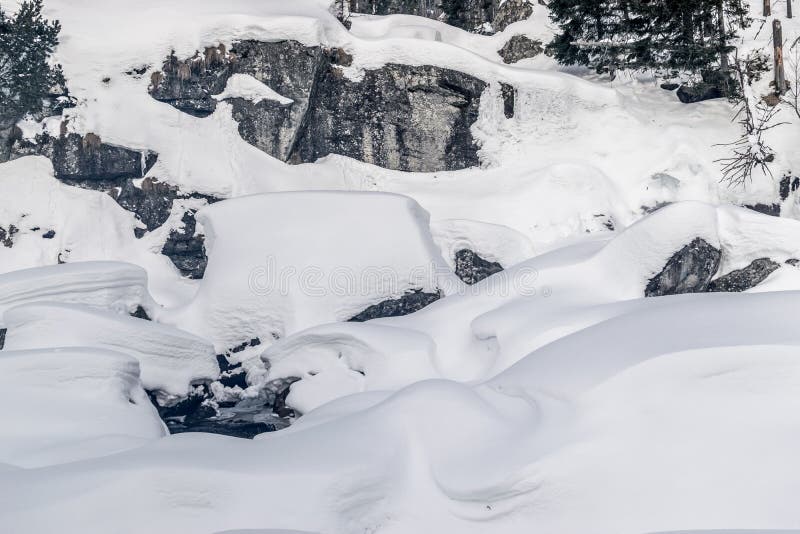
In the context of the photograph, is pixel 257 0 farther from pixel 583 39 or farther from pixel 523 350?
pixel 523 350

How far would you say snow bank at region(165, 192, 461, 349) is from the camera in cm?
1366

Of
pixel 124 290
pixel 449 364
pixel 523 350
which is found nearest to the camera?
pixel 523 350

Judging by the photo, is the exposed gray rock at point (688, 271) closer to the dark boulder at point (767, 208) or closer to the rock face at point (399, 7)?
the dark boulder at point (767, 208)

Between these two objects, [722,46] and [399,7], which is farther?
[399,7]

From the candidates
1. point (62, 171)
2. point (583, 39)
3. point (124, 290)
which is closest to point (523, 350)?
point (124, 290)

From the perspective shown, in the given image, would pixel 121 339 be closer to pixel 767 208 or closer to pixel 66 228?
pixel 66 228

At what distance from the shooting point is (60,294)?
39.5 ft

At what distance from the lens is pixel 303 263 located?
13.6m

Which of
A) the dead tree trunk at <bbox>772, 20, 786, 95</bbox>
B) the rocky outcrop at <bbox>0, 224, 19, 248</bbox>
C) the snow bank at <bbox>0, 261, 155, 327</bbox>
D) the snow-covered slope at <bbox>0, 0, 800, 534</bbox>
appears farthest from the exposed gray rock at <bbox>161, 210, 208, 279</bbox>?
the dead tree trunk at <bbox>772, 20, 786, 95</bbox>

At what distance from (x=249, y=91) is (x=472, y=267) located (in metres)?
9.05

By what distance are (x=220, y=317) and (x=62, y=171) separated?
10090mm

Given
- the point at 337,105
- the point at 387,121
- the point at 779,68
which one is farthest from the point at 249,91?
the point at 779,68

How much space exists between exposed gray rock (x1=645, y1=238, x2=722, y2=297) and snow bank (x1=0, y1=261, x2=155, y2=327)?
9.34 meters

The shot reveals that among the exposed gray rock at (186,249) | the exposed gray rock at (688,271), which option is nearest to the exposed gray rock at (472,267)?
the exposed gray rock at (688,271)
